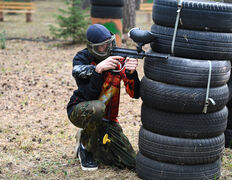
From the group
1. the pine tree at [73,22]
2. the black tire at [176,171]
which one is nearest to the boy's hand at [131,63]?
the black tire at [176,171]

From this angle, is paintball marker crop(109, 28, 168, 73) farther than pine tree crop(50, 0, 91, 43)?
No

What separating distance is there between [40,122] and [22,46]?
264 inches

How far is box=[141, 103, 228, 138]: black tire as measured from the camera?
355 cm

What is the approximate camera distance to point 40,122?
5.95 m

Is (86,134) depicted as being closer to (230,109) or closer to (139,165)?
(139,165)

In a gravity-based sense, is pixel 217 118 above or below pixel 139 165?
above

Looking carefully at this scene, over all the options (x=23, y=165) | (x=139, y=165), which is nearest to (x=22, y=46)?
(x=23, y=165)

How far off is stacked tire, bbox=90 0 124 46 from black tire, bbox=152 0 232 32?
692 centimetres

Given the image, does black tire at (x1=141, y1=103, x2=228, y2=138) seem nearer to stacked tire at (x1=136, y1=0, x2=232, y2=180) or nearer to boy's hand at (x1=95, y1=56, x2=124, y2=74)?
stacked tire at (x1=136, y1=0, x2=232, y2=180)

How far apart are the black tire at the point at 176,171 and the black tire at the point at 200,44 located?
1.02 meters

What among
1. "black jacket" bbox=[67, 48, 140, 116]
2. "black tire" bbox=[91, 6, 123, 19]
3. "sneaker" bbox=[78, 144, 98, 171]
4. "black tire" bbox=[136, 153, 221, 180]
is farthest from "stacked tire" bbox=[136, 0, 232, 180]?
"black tire" bbox=[91, 6, 123, 19]

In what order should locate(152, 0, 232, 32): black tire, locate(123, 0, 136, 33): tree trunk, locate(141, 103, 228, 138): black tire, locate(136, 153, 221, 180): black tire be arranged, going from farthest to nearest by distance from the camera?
locate(123, 0, 136, 33): tree trunk
locate(136, 153, 221, 180): black tire
locate(141, 103, 228, 138): black tire
locate(152, 0, 232, 32): black tire

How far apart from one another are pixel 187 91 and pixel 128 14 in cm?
982

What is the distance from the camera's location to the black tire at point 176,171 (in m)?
3.65
